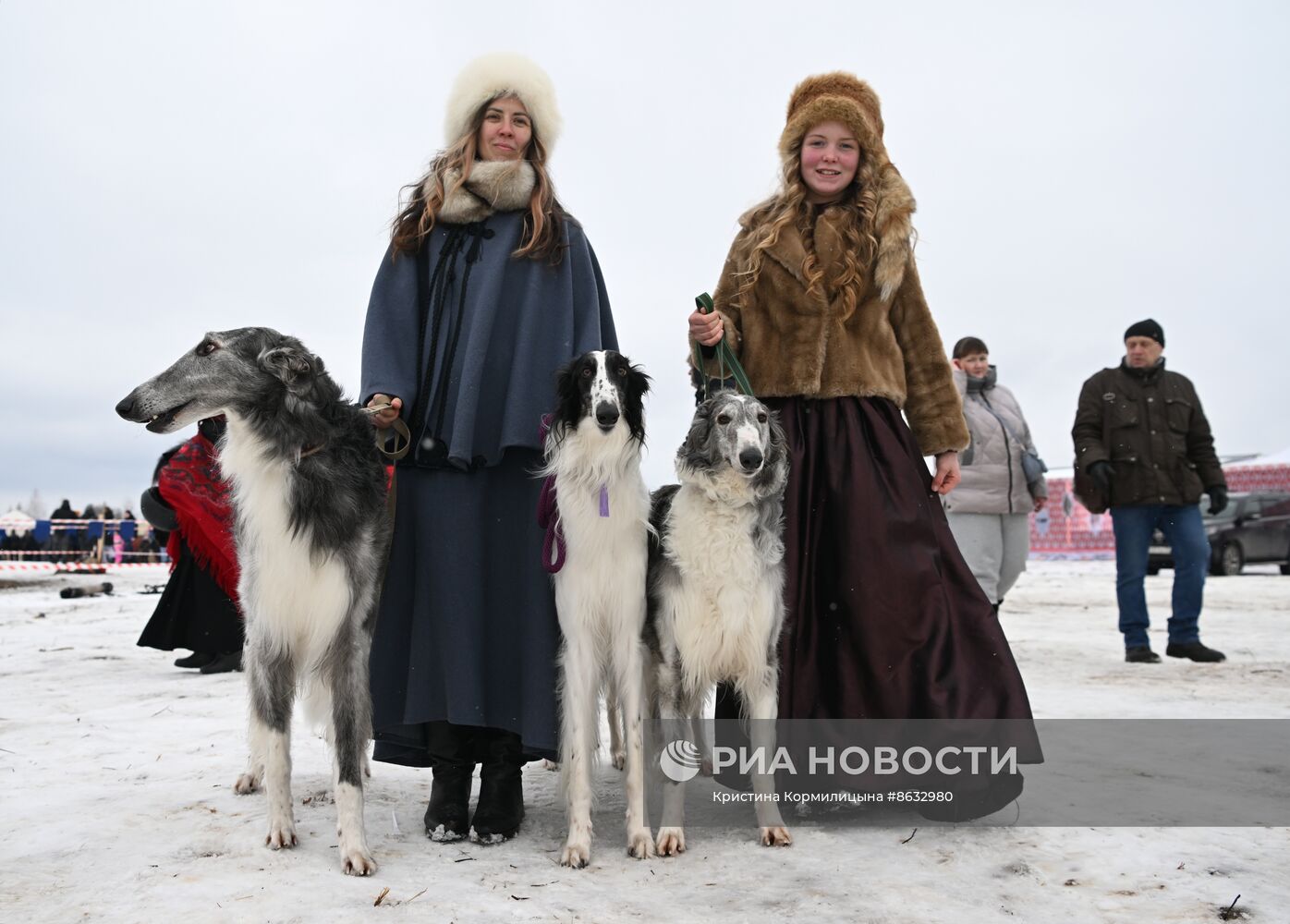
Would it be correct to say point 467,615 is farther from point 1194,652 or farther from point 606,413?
point 1194,652

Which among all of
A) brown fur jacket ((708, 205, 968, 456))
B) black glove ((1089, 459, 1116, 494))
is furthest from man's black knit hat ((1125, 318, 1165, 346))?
brown fur jacket ((708, 205, 968, 456))

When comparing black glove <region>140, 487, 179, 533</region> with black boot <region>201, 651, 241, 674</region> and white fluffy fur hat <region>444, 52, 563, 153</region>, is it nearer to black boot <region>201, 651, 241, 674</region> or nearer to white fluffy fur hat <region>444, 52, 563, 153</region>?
black boot <region>201, 651, 241, 674</region>

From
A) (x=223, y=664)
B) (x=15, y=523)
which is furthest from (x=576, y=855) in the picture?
(x=15, y=523)

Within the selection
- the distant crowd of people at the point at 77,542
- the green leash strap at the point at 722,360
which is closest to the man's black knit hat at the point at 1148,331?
the green leash strap at the point at 722,360

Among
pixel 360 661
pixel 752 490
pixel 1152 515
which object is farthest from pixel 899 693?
pixel 1152 515

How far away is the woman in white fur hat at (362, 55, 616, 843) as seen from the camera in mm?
3494

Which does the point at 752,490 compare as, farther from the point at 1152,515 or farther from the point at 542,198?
the point at 1152,515

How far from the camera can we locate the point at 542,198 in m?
3.82

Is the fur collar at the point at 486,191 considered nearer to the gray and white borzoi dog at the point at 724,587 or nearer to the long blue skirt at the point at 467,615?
the long blue skirt at the point at 467,615

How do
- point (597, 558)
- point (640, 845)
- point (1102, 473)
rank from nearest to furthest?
1. point (640, 845)
2. point (597, 558)
3. point (1102, 473)

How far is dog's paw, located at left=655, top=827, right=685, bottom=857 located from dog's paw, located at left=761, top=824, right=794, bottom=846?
29 centimetres

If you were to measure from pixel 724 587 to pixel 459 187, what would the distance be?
1852 mm

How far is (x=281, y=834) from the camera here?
10.6 ft

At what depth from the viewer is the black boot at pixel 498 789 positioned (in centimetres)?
340
